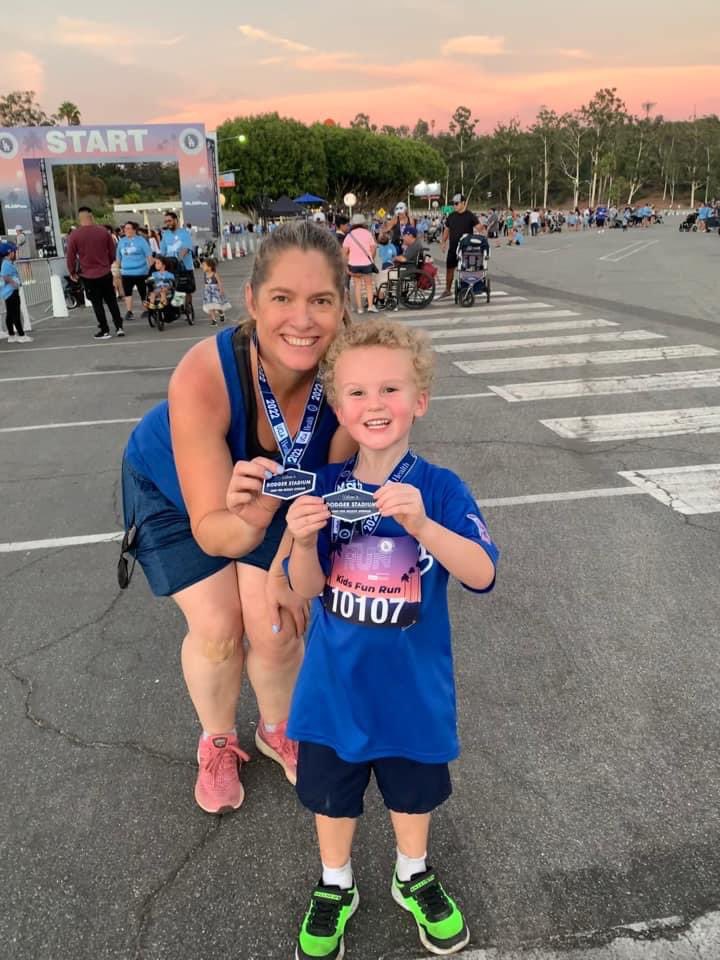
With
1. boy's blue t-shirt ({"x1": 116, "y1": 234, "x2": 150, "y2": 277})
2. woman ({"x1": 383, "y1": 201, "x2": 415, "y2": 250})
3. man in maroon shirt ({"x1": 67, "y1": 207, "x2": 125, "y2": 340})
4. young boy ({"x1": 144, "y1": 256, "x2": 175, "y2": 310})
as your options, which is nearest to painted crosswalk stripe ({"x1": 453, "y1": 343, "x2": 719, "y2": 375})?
young boy ({"x1": 144, "y1": 256, "x2": 175, "y2": 310})

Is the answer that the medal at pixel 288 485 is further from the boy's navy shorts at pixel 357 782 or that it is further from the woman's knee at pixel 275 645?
the woman's knee at pixel 275 645

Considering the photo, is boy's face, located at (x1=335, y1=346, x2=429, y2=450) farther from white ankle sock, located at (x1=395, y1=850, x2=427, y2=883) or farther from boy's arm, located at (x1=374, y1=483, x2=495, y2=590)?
white ankle sock, located at (x1=395, y1=850, x2=427, y2=883)

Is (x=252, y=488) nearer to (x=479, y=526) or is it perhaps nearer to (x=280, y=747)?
(x=479, y=526)

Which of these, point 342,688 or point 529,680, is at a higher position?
point 342,688

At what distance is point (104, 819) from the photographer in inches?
95.7

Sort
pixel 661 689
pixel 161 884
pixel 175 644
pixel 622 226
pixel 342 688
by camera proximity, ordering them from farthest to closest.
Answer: pixel 622 226 < pixel 175 644 < pixel 661 689 < pixel 161 884 < pixel 342 688

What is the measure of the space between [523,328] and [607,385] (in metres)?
3.82

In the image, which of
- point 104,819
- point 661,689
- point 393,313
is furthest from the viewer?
point 393,313

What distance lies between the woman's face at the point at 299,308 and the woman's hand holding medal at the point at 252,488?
0.39 m

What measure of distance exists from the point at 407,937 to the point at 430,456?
14.2ft

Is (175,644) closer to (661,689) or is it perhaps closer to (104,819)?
(104,819)

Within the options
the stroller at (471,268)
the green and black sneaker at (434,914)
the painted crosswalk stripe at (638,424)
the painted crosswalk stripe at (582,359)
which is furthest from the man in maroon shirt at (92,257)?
the green and black sneaker at (434,914)

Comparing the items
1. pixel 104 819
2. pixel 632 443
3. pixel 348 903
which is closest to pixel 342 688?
pixel 348 903

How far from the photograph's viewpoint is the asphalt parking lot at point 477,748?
204 centimetres
